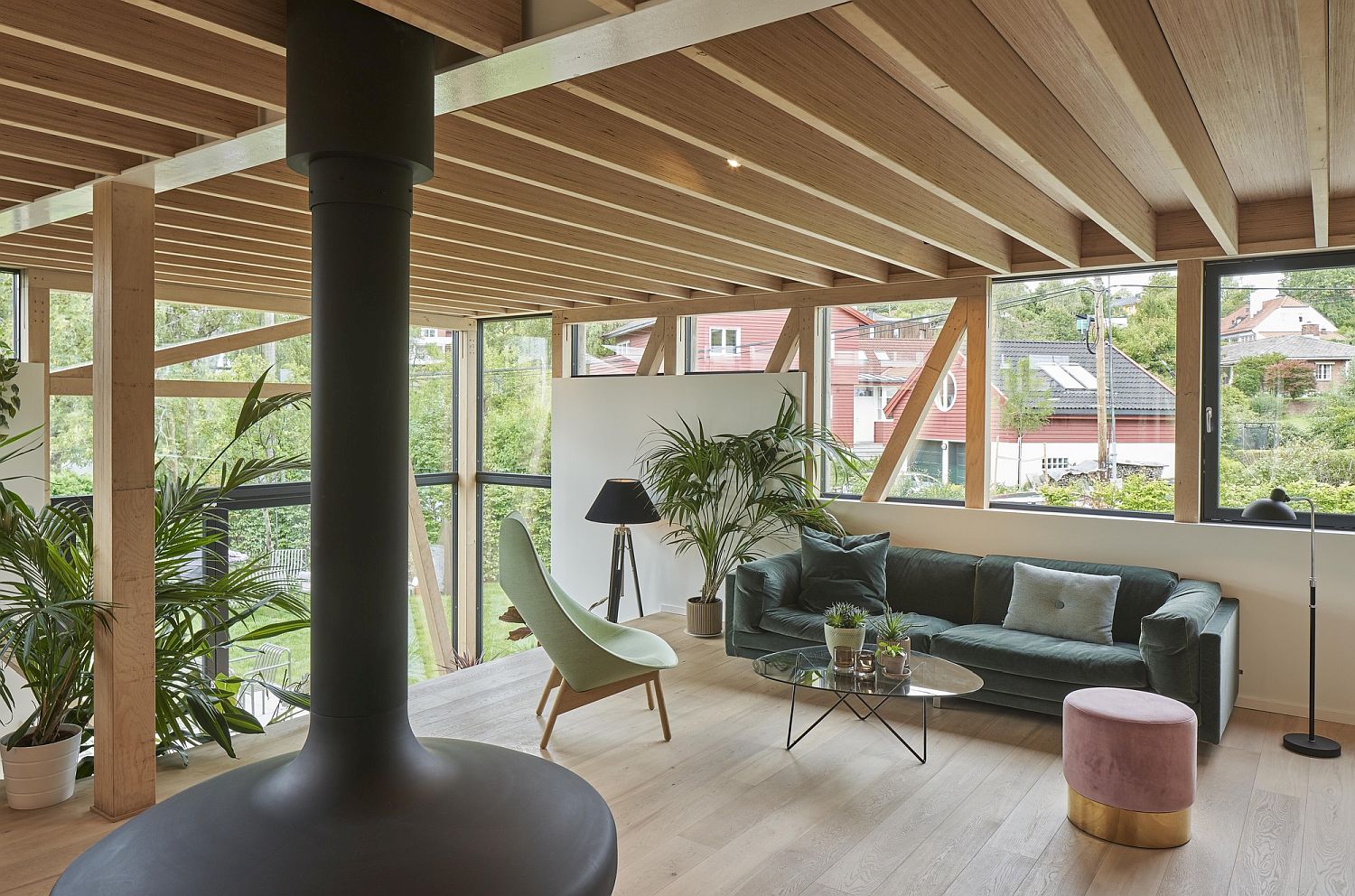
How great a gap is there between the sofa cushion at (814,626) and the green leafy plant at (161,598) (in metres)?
2.57

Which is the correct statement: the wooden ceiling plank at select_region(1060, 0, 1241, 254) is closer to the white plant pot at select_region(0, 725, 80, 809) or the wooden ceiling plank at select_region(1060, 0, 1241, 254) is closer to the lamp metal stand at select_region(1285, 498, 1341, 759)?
the lamp metal stand at select_region(1285, 498, 1341, 759)

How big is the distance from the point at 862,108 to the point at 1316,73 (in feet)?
3.64

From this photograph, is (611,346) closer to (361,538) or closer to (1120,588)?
(1120,588)

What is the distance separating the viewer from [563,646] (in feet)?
13.0

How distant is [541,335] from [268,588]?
16.5 feet

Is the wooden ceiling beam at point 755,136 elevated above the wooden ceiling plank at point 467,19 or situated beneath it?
elevated above

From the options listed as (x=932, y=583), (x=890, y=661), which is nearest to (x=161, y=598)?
(x=890, y=661)

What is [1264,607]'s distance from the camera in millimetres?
4777

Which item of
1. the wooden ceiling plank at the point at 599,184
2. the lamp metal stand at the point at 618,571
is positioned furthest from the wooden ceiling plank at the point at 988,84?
the lamp metal stand at the point at 618,571

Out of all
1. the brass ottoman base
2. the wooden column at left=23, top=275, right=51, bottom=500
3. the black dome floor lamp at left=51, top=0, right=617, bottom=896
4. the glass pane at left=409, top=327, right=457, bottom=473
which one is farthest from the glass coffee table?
the glass pane at left=409, top=327, right=457, bottom=473

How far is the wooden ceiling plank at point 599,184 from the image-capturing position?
3.00m

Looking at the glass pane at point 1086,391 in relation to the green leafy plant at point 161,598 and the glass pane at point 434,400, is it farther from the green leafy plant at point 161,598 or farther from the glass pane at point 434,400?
the glass pane at point 434,400

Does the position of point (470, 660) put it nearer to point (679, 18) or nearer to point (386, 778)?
point (386, 778)

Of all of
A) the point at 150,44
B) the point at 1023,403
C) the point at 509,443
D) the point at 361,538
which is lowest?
the point at 361,538
